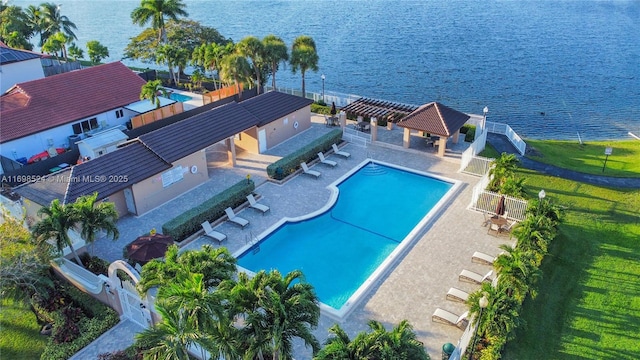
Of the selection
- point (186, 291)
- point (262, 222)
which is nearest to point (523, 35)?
point (262, 222)

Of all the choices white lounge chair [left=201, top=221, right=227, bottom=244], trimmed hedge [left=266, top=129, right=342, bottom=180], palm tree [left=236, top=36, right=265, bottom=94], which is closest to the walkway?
trimmed hedge [left=266, top=129, right=342, bottom=180]

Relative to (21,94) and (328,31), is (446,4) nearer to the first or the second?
(328,31)

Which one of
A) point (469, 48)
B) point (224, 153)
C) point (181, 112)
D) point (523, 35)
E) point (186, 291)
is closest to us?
point (186, 291)

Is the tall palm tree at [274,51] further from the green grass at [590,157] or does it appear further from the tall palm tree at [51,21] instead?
the tall palm tree at [51,21]

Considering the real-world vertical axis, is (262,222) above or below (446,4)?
below

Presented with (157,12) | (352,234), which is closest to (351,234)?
(352,234)

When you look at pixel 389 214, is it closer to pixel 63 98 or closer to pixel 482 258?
pixel 482 258
